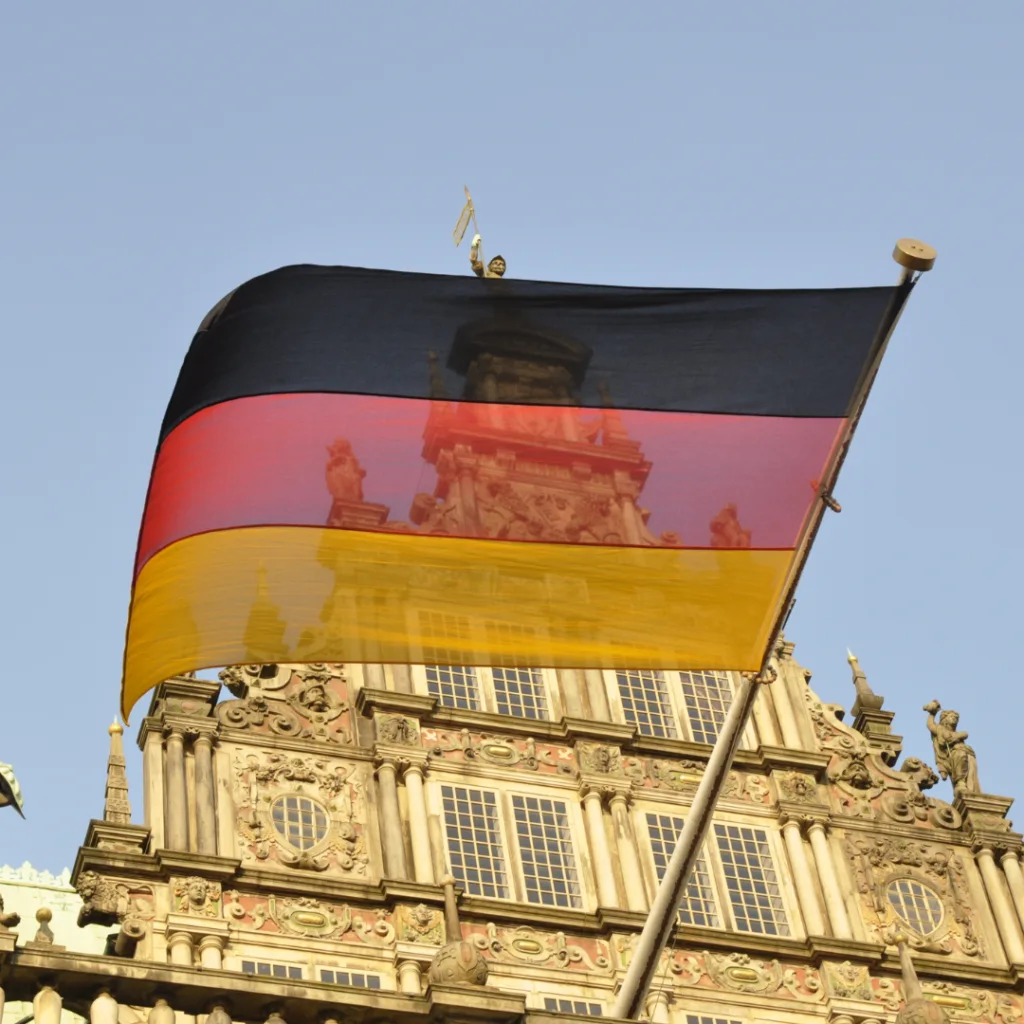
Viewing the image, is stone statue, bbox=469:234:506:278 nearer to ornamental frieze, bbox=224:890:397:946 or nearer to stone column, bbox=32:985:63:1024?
ornamental frieze, bbox=224:890:397:946

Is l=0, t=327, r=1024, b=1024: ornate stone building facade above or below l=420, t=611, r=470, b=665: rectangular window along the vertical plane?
above

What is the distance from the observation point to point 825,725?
146 ft

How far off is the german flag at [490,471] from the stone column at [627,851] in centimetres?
1122

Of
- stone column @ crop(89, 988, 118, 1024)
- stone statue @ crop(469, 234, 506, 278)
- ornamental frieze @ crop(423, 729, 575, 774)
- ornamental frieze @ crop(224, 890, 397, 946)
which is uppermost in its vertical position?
stone statue @ crop(469, 234, 506, 278)

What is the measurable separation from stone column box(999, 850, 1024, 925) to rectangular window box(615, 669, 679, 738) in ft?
16.4

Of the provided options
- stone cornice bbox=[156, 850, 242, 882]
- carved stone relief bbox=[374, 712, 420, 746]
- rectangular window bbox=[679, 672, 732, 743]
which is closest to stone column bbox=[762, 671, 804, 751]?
rectangular window bbox=[679, 672, 732, 743]

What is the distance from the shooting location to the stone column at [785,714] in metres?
43.8

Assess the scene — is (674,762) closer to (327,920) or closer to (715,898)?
(715,898)

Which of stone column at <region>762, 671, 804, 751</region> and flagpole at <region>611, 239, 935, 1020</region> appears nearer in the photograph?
flagpole at <region>611, 239, 935, 1020</region>

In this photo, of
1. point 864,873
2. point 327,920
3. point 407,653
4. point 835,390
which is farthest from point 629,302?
point 864,873

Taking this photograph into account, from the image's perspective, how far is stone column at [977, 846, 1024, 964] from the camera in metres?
42.1

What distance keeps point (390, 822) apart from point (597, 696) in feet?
14.2

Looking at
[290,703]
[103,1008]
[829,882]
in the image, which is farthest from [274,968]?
[103,1008]

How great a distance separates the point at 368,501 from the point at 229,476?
70.5 inches
